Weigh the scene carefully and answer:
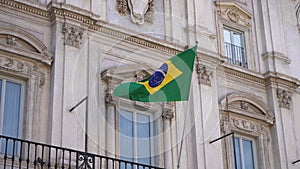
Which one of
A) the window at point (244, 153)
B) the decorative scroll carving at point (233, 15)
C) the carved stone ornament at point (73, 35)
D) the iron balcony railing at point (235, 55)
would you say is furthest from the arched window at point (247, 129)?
the carved stone ornament at point (73, 35)

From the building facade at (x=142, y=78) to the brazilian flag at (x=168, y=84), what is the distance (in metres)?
1.17

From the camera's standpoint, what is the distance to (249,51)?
19031 millimetres

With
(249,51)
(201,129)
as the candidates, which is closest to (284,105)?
(249,51)

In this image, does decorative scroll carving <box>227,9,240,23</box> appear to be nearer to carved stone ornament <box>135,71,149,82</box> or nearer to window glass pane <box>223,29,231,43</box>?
window glass pane <box>223,29,231,43</box>

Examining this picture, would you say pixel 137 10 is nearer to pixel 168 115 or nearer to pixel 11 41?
pixel 168 115

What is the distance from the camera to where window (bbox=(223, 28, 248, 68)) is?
Result: 18.5 metres

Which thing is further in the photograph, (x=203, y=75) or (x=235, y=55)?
(x=235, y=55)

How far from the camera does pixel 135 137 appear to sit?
607 inches

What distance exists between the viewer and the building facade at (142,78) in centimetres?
1413

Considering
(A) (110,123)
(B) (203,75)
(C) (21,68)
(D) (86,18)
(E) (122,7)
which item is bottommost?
(A) (110,123)

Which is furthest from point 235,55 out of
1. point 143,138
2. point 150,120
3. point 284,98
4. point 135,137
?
point 135,137

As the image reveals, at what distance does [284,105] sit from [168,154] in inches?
176

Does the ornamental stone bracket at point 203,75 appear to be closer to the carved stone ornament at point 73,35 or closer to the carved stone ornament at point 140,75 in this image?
the carved stone ornament at point 140,75

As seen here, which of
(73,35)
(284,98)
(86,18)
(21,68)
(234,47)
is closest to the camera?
(21,68)
